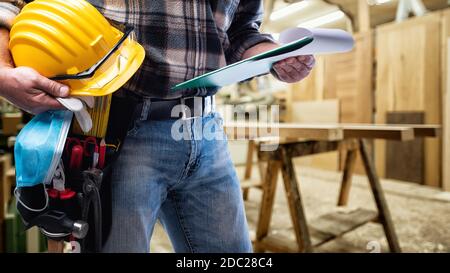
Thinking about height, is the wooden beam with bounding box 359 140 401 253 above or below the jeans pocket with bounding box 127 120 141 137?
below

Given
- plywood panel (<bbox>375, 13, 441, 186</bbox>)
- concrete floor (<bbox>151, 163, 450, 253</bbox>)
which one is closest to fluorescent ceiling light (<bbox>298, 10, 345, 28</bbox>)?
plywood panel (<bbox>375, 13, 441, 186</bbox>)

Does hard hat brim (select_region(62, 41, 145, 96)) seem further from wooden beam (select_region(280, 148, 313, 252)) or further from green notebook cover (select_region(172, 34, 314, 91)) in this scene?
wooden beam (select_region(280, 148, 313, 252))

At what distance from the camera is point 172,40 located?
554 millimetres

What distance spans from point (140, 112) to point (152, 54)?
0.11 m

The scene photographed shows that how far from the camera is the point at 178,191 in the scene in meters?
0.61

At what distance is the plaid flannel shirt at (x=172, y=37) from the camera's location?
20.7 inches

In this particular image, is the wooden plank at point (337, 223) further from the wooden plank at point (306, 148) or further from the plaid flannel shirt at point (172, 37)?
the plaid flannel shirt at point (172, 37)

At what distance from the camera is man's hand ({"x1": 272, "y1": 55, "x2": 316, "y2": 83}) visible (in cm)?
59

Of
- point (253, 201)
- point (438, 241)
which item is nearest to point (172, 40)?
point (438, 241)

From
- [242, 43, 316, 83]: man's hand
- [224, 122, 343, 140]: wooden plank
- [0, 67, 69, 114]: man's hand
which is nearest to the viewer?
[0, 67, 69, 114]: man's hand

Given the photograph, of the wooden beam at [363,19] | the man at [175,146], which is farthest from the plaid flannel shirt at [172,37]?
the wooden beam at [363,19]

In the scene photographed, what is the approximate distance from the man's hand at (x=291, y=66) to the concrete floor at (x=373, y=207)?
1.18 metres

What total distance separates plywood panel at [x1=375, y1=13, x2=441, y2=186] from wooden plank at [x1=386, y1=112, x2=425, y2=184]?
0.05m

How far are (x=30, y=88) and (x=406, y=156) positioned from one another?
3506 millimetres
